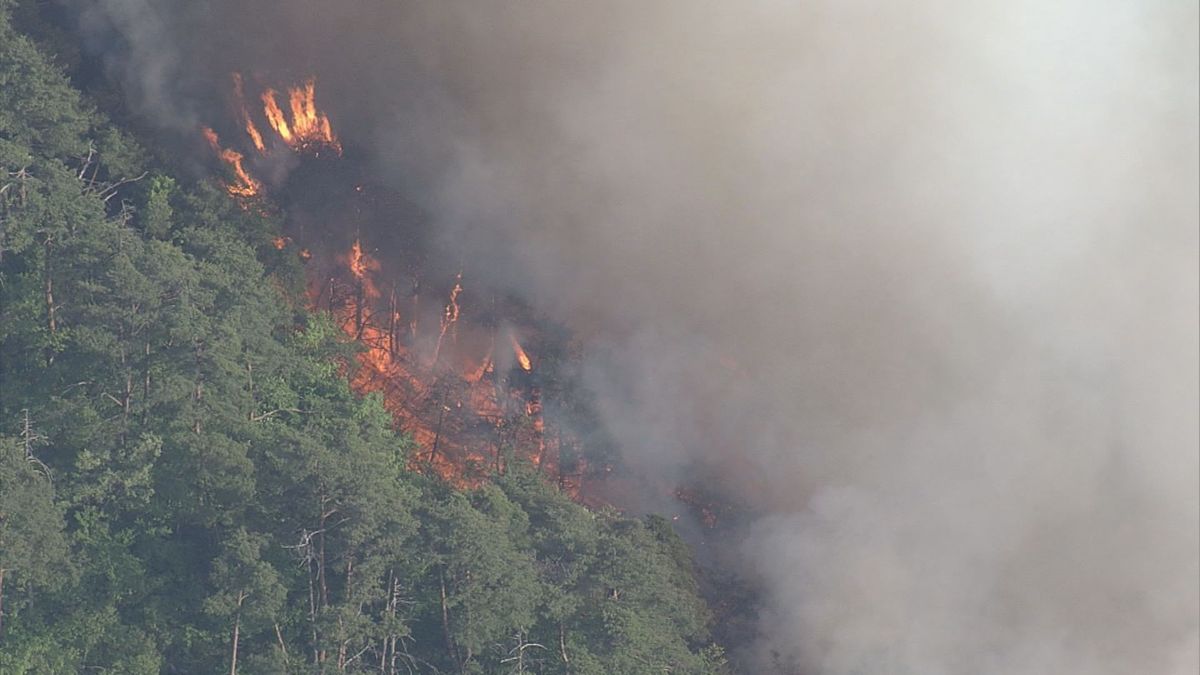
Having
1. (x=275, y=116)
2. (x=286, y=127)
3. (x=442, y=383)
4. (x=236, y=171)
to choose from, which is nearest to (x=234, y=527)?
(x=442, y=383)

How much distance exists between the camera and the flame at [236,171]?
4606cm

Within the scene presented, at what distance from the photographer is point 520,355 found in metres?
44.4

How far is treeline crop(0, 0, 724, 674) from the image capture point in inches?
1491

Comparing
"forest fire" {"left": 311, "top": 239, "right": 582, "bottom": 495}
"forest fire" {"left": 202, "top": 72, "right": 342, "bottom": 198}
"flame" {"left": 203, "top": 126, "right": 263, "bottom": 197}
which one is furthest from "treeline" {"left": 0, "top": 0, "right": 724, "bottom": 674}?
"forest fire" {"left": 202, "top": 72, "right": 342, "bottom": 198}

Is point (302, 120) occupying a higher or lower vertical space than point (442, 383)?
higher

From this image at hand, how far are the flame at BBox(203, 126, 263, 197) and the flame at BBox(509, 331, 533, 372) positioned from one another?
667cm

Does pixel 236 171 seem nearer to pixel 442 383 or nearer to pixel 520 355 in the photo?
pixel 442 383

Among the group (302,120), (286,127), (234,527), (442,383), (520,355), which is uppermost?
(302,120)

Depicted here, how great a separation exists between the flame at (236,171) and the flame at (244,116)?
46cm

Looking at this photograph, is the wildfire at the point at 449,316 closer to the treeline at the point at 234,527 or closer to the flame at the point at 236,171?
the treeline at the point at 234,527

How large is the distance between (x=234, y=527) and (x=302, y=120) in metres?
11.2

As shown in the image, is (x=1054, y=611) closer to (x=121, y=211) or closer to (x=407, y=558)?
(x=407, y=558)

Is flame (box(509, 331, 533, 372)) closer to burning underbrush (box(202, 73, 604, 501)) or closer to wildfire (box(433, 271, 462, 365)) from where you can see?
burning underbrush (box(202, 73, 604, 501))

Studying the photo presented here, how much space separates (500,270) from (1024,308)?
1152 centimetres
